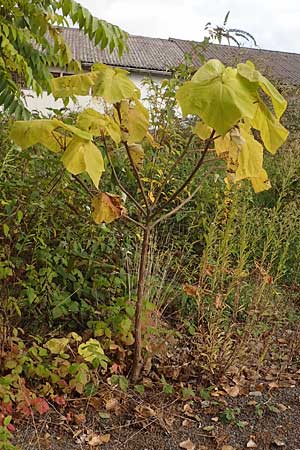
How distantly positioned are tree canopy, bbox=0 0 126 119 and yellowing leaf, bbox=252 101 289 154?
1.76 metres

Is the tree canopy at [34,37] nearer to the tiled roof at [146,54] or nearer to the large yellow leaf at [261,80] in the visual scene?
the large yellow leaf at [261,80]

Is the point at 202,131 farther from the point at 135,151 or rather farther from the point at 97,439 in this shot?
the point at 97,439

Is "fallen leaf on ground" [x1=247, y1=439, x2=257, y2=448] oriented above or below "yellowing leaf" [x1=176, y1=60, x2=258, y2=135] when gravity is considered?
below

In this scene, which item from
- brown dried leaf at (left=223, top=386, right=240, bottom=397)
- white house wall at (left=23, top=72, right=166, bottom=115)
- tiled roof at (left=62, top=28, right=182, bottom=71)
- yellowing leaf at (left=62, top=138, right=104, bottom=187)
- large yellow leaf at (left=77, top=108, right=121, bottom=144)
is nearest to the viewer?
yellowing leaf at (left=62, top=138, right=104, bottom=187)

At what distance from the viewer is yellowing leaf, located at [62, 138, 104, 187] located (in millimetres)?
1453

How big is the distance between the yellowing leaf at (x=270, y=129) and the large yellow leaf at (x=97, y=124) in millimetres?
494

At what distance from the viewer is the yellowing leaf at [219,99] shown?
3.99 feet

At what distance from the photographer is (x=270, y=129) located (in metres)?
1.52

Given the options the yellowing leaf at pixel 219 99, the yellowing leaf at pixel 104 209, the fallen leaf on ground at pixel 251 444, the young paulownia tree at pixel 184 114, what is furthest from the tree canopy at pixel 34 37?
the fallen leaf on ground at pixel 251 444

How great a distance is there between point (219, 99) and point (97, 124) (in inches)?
22.8

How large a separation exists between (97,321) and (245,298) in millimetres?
1139

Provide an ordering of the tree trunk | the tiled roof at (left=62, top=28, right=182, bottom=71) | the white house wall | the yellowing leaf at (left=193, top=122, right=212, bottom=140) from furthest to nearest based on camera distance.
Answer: the tiled roof at (left=62, top=28, right=182, bottom=71)
the white house wall
the tree trunk
the yellowing leaf at (left=193, top=122, right=212, bottom=140)

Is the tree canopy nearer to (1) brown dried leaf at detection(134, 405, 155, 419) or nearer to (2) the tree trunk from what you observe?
(2) the tree trunk

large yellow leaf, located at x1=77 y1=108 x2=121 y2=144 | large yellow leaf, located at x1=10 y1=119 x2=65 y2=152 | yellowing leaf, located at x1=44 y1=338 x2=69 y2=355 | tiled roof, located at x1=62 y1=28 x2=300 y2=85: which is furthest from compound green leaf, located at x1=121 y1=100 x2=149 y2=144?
tiled roof, located at x1=62 y1=28 x2=300 y2=85
